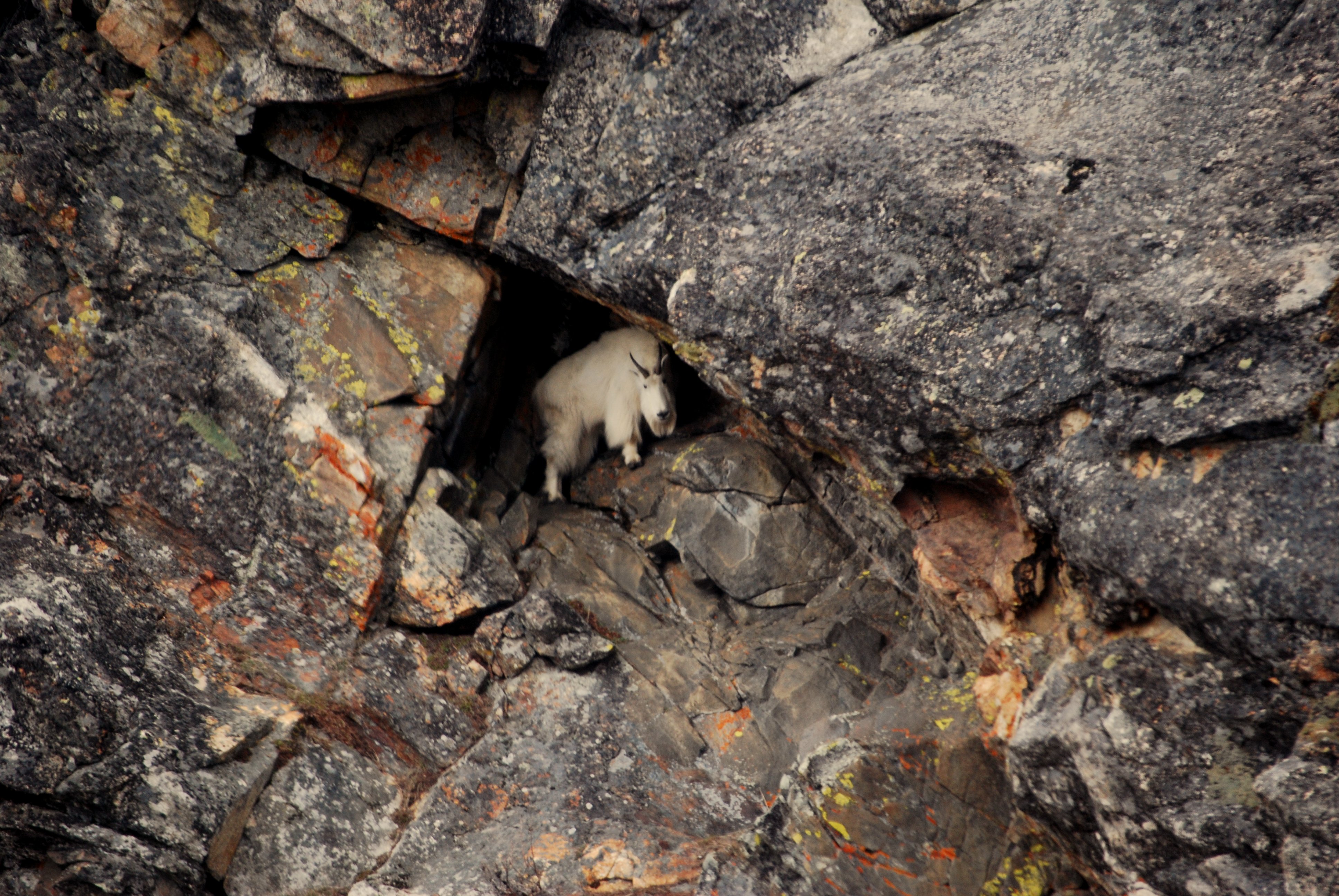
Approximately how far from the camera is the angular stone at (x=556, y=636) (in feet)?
20.5

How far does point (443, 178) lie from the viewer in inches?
244

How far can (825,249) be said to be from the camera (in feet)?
16.5

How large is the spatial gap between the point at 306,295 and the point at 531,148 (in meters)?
1.88

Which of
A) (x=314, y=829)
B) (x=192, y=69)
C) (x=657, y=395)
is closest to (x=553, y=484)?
(x=657, y=395)

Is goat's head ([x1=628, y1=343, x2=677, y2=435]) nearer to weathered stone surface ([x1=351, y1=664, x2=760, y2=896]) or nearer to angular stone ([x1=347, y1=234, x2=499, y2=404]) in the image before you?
angular stone ([x1=347, y1=234, x2=499, y2=404])

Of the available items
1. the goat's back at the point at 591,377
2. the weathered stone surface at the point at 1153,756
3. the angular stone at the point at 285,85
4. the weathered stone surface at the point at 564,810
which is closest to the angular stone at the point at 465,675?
the weathered stone surface at the point at 564,810

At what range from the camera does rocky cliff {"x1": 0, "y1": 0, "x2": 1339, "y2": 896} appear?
4051 millimetres

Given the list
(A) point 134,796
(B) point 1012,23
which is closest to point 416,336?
(A) point 134,796

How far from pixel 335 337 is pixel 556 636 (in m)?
2.60

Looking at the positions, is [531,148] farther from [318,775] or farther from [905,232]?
[318,775]

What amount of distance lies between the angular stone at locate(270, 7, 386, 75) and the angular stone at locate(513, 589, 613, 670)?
11.7 ft

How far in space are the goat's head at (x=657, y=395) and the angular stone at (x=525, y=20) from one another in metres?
2.67

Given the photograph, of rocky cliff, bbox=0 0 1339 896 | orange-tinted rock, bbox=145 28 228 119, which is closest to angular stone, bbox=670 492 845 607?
rocky cliff, bbox=0 0 1339 896

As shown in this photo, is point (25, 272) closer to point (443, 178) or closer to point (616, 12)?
point (443, 178)
